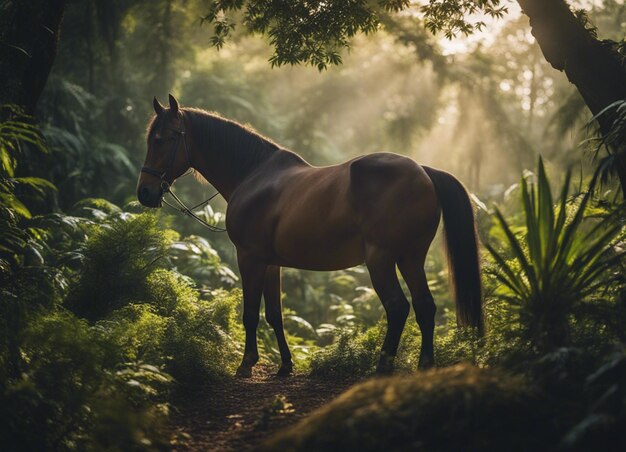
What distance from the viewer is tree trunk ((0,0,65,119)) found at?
232 inches

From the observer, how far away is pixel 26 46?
5.98 metres

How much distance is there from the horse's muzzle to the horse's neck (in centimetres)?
53

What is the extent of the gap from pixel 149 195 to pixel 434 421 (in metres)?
4.27

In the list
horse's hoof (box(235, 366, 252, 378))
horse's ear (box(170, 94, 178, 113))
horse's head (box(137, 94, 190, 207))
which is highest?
horse's ear (box(170, 94, 178, 113))

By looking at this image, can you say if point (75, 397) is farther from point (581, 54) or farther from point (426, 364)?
point (581, 54)

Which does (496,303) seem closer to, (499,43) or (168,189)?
(168,189)

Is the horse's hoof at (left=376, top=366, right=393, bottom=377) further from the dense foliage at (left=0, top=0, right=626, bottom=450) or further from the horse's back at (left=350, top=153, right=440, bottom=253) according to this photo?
the horse's back at (left=350, top=153, right=440, bottom=253)

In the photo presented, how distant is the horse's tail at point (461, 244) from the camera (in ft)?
15.6

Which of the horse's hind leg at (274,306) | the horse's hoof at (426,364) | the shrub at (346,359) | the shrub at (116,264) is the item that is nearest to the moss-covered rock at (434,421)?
the horse's hoof at (426,364)

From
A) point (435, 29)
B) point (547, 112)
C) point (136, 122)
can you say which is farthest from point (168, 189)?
point (547, 112)

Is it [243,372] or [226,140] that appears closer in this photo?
[243,372]

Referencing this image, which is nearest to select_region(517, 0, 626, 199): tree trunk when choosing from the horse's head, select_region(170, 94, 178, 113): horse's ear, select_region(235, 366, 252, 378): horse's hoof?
select_region(170, 94, 178, 113): horse's ear

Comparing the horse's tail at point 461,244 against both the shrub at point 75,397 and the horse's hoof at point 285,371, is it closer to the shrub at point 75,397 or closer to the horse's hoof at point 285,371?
the horse's hoof at point 285,371

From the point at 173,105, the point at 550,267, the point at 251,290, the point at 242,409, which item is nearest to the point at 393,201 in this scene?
the point at 550,267
